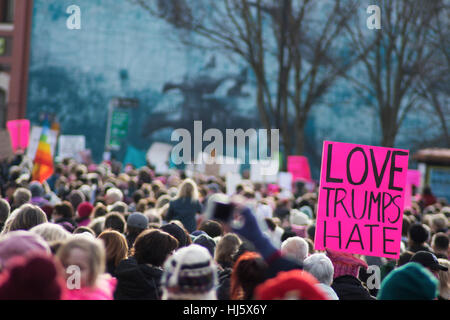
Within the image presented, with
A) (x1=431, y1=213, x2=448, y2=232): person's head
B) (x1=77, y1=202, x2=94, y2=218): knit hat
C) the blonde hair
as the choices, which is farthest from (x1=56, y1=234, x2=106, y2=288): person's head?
(x1=431, y1=213, x2=448, y2=232): person's head

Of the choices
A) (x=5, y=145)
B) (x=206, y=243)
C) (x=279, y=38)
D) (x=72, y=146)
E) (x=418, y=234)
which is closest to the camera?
(x=206, y=243)

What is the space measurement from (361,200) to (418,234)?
54.3 inches

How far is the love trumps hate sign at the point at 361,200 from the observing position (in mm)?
6453

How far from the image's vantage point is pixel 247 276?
147 inches

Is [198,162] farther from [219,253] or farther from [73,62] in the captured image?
[219,253]

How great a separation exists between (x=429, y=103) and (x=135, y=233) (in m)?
25.5

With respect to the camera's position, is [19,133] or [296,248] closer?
[296,248]

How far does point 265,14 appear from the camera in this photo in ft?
93.7

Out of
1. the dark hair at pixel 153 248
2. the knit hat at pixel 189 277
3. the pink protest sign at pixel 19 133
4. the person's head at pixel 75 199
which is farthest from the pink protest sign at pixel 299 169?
the knit hat at pixel 189 277

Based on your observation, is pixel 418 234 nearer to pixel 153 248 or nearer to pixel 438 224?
pixel 438 224

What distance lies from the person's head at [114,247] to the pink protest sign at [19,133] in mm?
12713

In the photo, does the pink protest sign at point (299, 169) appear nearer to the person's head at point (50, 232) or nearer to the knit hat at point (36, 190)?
the knit hat at point (36, 190)

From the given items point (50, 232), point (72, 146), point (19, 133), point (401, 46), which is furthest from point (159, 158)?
point (50, 232)
